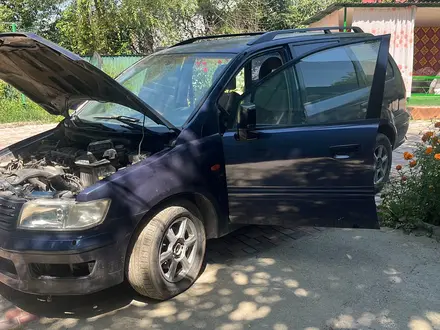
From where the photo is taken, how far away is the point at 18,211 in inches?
113

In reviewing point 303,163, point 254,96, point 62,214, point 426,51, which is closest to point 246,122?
point 254,96

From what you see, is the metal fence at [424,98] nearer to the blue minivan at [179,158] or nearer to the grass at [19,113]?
the blue minivan at [179,158]

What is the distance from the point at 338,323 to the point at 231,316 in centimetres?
73

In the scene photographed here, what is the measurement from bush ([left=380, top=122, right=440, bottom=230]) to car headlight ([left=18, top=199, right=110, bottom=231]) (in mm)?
2875

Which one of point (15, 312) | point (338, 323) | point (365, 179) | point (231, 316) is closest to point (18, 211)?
point (15, 312)

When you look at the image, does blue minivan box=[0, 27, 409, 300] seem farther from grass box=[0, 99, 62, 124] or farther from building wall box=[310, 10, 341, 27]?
grass box=[0, 99, 62, 124]

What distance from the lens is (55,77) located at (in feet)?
12.1

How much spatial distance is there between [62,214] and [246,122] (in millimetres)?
1477

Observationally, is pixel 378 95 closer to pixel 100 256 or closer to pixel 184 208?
pixel 184 208

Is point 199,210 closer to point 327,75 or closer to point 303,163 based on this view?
point 303,163

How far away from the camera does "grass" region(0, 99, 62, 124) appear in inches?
478

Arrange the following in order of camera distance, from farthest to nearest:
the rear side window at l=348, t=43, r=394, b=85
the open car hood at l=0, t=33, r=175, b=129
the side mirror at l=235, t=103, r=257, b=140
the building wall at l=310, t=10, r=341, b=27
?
the building wall at l=310, t=10, r=341, b=27
the rear side window at l=348, t=43, r=394, b=85
the side mirror at l=235, t=103, r=257, b=140
the open car hood at l=0, t=33, r=175, b=129

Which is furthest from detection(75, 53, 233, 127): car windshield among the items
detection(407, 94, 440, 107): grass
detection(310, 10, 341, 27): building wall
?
detection(407, 94, 440, 107): grass

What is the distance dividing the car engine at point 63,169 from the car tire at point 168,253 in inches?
21.0
